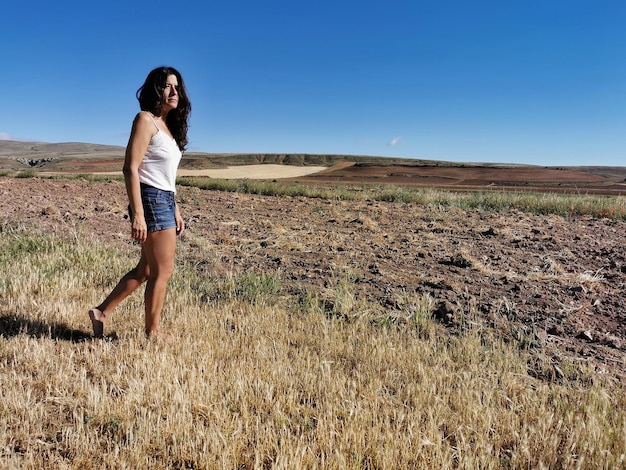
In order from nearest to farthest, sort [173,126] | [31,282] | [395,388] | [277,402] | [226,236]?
[277,402]
[395,388]
[173,126]
[31,282]
[226,236]

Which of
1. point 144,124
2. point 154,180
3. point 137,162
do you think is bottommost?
point 154,180

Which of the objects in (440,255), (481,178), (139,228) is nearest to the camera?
(139,228)

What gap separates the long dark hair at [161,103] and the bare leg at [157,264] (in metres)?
0.69

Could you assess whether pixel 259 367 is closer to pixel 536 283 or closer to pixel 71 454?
pixel 71 454

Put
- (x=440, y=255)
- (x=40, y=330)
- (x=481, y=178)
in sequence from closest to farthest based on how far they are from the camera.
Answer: (x=40, y=330), (x=440, y=255), (x=481, y=178)

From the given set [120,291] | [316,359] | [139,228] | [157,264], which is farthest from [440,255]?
[139,228]

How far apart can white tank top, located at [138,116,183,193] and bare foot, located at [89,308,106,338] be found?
1049mm

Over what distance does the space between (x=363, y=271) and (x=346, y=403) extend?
9.92 feet

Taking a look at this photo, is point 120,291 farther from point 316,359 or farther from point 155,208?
point 316,359

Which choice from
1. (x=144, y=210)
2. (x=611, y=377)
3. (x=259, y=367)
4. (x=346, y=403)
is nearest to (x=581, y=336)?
(x=611, y=377)

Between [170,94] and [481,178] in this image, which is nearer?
[170,94]

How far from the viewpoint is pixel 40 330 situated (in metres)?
3.32

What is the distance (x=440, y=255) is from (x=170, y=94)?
4.57 meters

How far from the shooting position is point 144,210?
2.94 m
